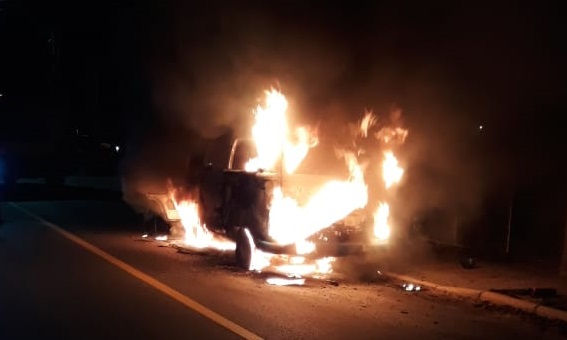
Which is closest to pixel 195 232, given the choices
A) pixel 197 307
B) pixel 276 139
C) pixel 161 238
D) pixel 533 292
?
pixel 161 238

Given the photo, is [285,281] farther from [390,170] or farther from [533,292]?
[533,292]

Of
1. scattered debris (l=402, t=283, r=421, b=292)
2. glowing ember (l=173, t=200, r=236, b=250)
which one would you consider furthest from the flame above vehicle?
scattered debris (l=402, t=283, r=421, b=292)

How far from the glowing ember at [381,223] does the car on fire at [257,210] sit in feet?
0.30

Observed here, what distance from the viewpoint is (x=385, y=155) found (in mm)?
11570

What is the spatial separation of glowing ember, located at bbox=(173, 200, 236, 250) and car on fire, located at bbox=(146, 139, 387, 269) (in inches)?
26.6

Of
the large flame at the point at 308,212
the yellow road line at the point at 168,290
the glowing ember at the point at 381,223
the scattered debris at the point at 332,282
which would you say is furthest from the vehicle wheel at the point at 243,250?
the glowing ember at the point at 381,223

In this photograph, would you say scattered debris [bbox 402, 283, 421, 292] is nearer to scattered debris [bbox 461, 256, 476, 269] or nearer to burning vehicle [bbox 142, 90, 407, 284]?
burning vehicle [bbox 142, 90, 407, 284]

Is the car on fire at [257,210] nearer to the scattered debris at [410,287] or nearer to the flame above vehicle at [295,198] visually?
the flame above vehicle at [295,198]

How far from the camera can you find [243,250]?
10.4 m

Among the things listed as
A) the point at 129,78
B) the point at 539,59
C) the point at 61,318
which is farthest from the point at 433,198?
the point at 129,78

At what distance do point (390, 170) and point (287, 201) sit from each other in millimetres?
2257

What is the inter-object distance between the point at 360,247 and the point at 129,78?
17.3 meters

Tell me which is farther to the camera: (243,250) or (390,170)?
(390,170)

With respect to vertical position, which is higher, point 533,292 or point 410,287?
point 533,292
